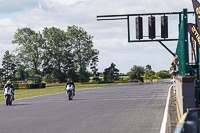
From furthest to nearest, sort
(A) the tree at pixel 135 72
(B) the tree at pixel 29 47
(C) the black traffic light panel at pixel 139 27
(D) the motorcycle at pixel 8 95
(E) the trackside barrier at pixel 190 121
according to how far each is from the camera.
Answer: (A) the tree at pixel 135 72 → (B) the tree at pixel 29 47 → (C) the black traffic light panel at pixel 139 27 → (D) the motorcycle at pixel 8 95 → (E) the trackside barrier at pixel 190 121

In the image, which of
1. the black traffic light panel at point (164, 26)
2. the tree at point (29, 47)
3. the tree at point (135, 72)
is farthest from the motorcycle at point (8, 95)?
the tree at point (135, 72)

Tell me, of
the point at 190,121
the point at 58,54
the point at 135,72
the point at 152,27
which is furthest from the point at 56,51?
the point at 190,121

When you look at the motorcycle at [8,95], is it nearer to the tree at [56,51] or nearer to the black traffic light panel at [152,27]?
the black traffic light panel at [152,27]

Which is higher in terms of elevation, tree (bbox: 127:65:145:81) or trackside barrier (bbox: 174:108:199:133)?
tree (bbox: 127:65:145:81)

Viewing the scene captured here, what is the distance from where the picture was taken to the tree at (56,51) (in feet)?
326

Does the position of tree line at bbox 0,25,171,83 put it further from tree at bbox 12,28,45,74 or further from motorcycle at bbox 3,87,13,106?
motorcycle at bbox 3,87,13,106

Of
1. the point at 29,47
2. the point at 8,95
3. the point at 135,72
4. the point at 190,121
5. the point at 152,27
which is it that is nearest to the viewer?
the point at 190,121

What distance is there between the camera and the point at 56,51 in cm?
10000

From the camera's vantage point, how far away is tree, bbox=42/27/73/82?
326 ft

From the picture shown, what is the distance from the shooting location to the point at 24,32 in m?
95.0

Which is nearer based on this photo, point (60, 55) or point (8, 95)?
point (8, 95)

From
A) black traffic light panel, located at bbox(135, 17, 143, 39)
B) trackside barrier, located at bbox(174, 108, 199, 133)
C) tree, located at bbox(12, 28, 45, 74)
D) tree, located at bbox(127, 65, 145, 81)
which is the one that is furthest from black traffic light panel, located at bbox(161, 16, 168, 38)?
tree, located at bbox(127, 65, 145, 81)

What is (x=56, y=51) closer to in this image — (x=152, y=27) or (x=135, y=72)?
(x=135, y=72)

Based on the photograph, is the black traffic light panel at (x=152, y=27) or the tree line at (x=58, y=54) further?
the tree line at (x=58, y=54)
